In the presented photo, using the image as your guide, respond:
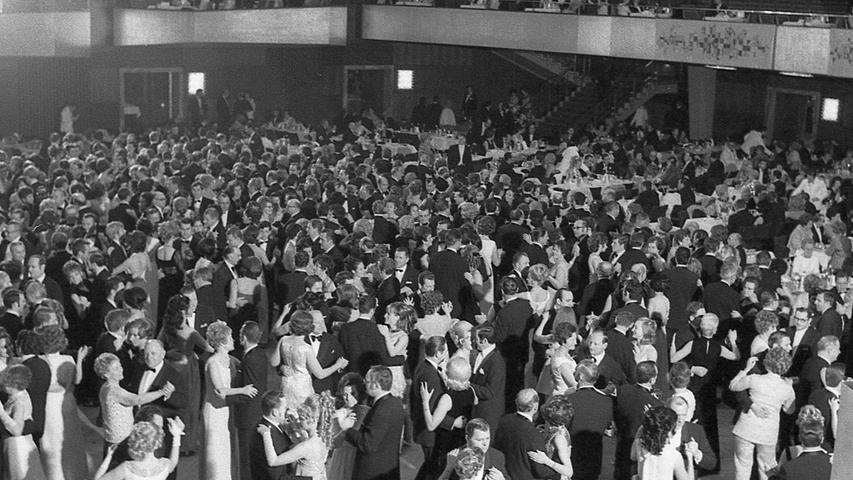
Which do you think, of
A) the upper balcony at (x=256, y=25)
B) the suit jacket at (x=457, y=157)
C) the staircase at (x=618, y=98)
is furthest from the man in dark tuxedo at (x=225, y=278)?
the staircase at (x=618, y=98)

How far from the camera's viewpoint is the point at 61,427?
7766 mm

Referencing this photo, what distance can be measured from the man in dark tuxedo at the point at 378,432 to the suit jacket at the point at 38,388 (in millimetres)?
1982

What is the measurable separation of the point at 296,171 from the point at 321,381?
8.12 metres

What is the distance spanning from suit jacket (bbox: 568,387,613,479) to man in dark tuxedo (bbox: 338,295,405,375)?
155 centimetres

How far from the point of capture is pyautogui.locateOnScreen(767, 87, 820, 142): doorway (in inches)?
994

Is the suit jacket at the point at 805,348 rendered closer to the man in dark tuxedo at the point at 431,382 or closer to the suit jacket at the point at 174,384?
the man in dark tuxedo at the point at 431,382

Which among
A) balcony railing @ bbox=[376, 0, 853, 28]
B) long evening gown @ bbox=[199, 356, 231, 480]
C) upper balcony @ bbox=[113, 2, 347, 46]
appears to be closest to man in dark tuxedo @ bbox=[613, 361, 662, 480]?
long evening gown @ bbox=[199, 356, 231, 480]

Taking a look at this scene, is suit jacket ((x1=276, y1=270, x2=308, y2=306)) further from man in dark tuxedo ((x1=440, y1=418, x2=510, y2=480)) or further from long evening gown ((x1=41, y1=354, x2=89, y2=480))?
man in dark tuxedo ((x1=440, y1=418, x2=510, y2=480))

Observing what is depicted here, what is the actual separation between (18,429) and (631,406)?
380 centimetres

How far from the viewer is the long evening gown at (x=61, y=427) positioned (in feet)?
25.1

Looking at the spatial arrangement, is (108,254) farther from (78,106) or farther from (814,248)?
(78,106)

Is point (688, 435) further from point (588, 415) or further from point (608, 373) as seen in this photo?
point (608, 373)

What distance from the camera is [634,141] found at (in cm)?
2175

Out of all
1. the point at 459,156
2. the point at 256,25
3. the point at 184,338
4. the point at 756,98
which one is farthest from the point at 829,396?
the point at 756,98
